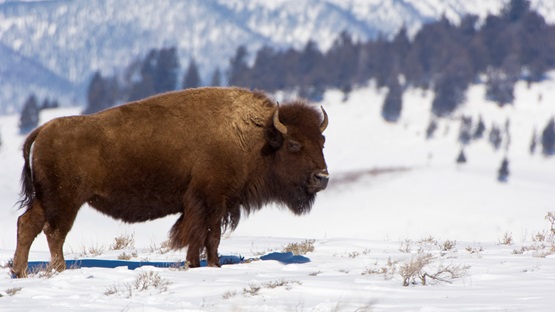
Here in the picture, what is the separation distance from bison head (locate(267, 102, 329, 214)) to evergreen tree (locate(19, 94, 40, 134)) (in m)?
92.1

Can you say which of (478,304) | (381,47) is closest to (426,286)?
(478,304)

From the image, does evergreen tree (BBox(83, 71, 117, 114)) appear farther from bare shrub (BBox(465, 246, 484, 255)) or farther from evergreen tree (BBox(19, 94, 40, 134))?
bare shrub (BBox(465, 246, 484, 255))

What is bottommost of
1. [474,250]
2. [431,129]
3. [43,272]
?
[43,272]

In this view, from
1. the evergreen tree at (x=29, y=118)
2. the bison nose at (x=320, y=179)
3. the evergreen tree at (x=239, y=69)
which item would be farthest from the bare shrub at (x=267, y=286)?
the evergreen tree at (x=239, y=69)

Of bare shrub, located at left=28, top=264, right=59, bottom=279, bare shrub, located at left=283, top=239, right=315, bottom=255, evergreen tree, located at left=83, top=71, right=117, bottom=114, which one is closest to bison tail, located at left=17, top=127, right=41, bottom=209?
bare shrub, located at left=28, top=264, right=59, bottom=279

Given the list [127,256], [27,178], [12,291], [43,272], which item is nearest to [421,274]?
[12,291]

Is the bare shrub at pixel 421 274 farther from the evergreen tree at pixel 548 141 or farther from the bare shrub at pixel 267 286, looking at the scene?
the evergreen tree at pixel 548 141

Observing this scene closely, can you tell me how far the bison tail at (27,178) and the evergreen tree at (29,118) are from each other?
3626 inches

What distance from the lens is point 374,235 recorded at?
58562 mm

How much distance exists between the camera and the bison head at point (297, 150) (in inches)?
389

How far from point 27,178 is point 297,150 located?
3.06 meters

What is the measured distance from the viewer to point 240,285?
7.29 metres

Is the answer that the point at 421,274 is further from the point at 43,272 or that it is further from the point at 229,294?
the point at 43,272

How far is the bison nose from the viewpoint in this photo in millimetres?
9727
